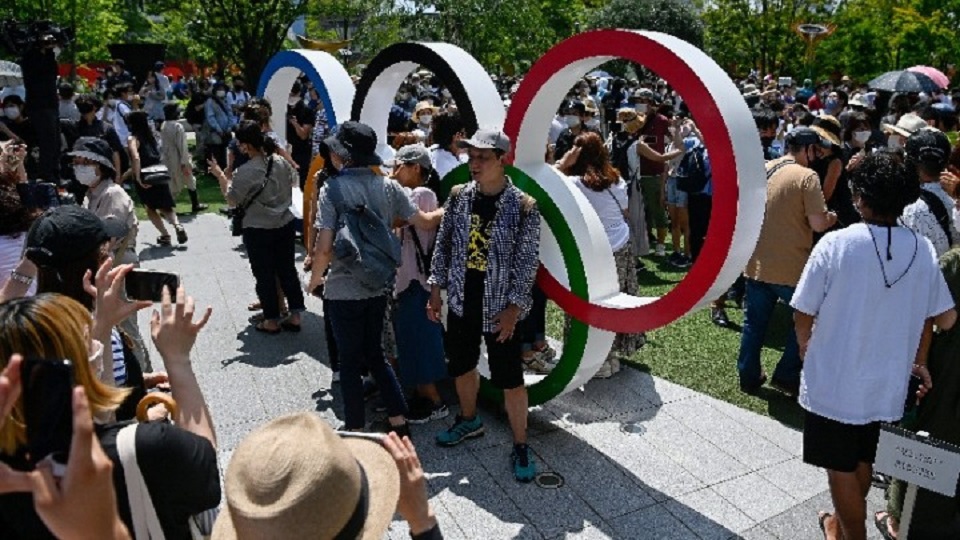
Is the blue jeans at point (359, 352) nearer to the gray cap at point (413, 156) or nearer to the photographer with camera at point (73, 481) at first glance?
the gray cap at point (413, 156)

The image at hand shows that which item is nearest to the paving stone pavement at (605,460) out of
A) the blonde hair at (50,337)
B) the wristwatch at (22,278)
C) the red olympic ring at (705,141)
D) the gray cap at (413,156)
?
the red olympic ring at (705,141)

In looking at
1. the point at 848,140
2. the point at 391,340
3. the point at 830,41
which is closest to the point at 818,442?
the point at 391,340

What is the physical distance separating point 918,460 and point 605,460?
1972mm

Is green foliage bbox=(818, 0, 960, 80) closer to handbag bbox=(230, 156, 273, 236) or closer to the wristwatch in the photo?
handbag bbox=(230, 156, 273, 236)

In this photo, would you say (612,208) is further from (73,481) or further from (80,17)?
(80,17)

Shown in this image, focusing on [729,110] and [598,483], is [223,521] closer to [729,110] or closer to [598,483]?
[598,483]

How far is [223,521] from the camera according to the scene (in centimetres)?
192

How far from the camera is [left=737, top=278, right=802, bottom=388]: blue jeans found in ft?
17.4

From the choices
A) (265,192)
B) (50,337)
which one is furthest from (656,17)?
(50,337)

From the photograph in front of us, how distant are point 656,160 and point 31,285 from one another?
20.5ft

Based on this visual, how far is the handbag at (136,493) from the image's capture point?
1.90 metres

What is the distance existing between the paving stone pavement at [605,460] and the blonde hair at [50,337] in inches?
84.5

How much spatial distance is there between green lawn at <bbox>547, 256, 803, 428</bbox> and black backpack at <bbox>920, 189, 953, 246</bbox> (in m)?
1.45

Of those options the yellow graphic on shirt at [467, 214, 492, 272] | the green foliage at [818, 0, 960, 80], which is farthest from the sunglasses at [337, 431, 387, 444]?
the green foliage at [818, 0, 960, 80]
